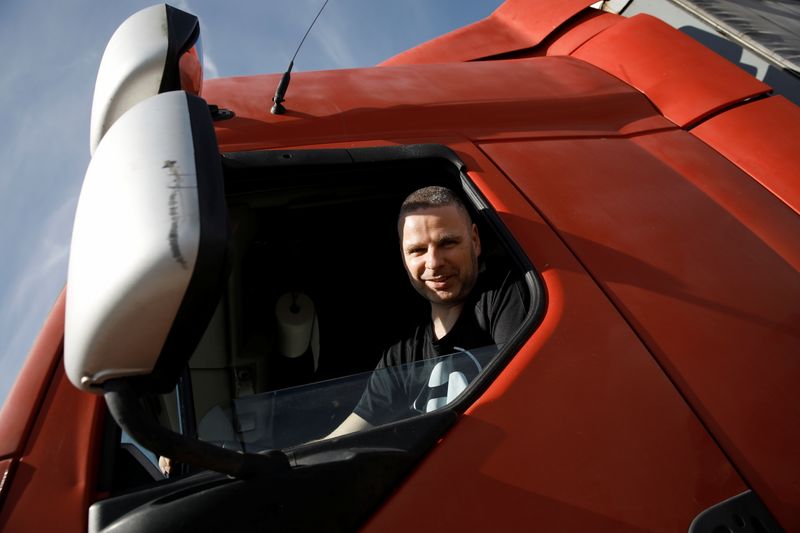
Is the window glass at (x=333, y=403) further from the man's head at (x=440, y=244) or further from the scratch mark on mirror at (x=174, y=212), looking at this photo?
the scratch mark on mirror at (x=174, y=212)

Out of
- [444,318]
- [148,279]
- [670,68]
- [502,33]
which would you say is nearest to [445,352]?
[444,318]

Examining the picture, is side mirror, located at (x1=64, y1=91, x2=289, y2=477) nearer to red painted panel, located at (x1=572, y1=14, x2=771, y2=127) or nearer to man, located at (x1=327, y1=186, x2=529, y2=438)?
man, located at (x1=327, y1=186, x2=529, y2=438)

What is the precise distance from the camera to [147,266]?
0.91 metres

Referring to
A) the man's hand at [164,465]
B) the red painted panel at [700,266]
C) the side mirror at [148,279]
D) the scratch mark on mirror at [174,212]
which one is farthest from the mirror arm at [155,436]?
the red painted panel at [700,266]

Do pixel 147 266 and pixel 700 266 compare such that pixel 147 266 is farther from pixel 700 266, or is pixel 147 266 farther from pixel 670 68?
pixel 670 68

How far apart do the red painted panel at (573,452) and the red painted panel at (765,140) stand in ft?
2.28

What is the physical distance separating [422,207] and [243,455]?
0.88 meters

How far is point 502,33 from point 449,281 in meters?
1.36

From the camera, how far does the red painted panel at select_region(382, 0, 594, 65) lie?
2.75 metres

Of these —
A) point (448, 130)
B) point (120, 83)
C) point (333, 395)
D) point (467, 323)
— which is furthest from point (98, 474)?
point (448, 130)

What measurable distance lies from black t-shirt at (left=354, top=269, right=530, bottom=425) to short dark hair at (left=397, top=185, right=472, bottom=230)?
7.1 inches

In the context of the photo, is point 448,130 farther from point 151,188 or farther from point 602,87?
point 151,188

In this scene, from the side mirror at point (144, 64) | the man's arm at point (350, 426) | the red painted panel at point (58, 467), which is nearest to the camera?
the red painted panel at point (58, 467)

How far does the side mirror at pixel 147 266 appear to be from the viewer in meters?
0.92
